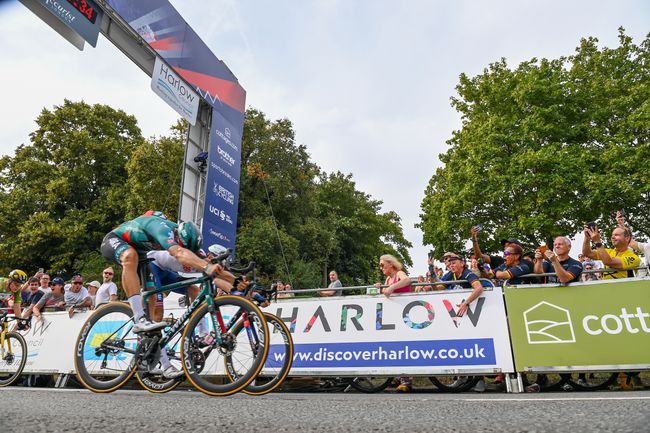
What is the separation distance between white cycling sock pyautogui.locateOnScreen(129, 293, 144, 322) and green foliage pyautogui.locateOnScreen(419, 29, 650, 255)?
17982 millimetres

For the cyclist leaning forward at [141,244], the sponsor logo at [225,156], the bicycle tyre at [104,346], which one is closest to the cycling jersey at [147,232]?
the cyclist leaning forward at [141,244]

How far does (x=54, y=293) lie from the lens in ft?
29.8

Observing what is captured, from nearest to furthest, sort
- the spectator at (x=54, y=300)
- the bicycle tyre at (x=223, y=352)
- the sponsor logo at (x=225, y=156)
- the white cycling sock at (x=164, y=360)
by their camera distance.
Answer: the bicycle tyre at (x=223, y=352) < the white cycling sock at (x=164, y=360) < the spectator at (x=54, y=300) < the sponsor logo at (x=225, y=156)

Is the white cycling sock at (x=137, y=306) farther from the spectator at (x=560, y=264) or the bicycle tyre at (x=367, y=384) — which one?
the spectator at (x=560, y=264)

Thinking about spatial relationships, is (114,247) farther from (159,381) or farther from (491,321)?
(491,321)

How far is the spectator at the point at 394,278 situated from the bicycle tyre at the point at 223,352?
345 cm

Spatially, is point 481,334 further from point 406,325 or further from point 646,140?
point 646,140

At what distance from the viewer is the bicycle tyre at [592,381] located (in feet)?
20.1

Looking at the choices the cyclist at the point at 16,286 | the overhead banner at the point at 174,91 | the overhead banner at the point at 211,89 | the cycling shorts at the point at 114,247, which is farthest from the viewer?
the overhead banner at the point at 211,89

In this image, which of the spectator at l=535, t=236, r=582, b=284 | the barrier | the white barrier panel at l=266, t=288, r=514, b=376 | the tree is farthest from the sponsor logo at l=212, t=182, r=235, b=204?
the tree

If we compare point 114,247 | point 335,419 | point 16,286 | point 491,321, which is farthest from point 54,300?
point 335,419

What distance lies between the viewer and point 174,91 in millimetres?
12180

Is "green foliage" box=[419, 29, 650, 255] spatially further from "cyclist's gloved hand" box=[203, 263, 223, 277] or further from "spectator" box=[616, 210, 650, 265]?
"cyclist's gloved hand" box=[203, 263, 223, 277]

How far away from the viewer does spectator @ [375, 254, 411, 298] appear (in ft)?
22.7
